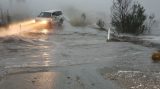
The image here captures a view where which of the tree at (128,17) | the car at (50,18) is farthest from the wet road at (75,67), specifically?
the tree at (128,17)

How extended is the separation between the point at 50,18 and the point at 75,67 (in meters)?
30.7

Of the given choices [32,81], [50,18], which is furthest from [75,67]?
[50,18]

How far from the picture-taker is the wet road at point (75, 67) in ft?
44.6

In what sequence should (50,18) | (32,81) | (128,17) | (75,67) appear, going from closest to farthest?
(32,81) → (75,67) → (50,18) → (128,17)

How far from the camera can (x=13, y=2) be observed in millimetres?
69938

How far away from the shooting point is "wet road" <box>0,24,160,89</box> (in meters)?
13.6

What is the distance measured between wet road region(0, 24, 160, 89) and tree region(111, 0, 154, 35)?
25.4 meters

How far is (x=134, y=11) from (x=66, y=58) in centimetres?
3332

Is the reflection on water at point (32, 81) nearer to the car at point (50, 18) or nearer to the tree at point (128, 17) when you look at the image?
the car at point (50, 18)

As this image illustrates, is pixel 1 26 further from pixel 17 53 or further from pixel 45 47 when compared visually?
pixel 17 53

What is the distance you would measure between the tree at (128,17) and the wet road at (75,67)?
83.3 ft

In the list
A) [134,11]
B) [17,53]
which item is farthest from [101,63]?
[134,11]

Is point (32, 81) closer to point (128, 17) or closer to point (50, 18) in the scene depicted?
point (50, 18)

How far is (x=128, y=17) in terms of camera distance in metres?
51.9
